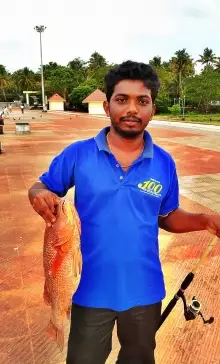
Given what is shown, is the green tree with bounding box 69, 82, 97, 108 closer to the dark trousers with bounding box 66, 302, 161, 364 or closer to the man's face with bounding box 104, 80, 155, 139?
the man's face with bounding box 104, 80, 155, 139

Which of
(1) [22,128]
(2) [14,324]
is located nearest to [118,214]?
(2) [14,324]

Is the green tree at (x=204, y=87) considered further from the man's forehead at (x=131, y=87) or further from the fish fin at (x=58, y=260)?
the fish fin at (x=58, y=260)

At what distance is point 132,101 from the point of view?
176cm

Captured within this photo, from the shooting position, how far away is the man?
67.8 inches

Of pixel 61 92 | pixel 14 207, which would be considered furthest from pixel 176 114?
pixel 14 207

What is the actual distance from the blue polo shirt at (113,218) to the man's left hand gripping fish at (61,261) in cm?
16

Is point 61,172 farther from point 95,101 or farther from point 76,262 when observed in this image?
point 95,101

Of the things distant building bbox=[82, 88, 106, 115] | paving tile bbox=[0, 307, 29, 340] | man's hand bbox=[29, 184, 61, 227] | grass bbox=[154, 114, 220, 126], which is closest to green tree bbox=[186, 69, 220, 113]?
grass bbox=[154, 114, 220, 126]

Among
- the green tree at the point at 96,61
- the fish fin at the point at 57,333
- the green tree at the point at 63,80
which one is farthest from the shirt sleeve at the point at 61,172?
the green tree at the point at 96,61

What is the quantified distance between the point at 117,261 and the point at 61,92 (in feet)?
230

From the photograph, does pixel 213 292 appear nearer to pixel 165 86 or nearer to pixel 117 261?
pixel 117 261

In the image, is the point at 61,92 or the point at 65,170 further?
the point at 61,92

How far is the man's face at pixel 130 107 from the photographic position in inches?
68.9

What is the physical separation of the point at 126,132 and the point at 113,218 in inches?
16.4
